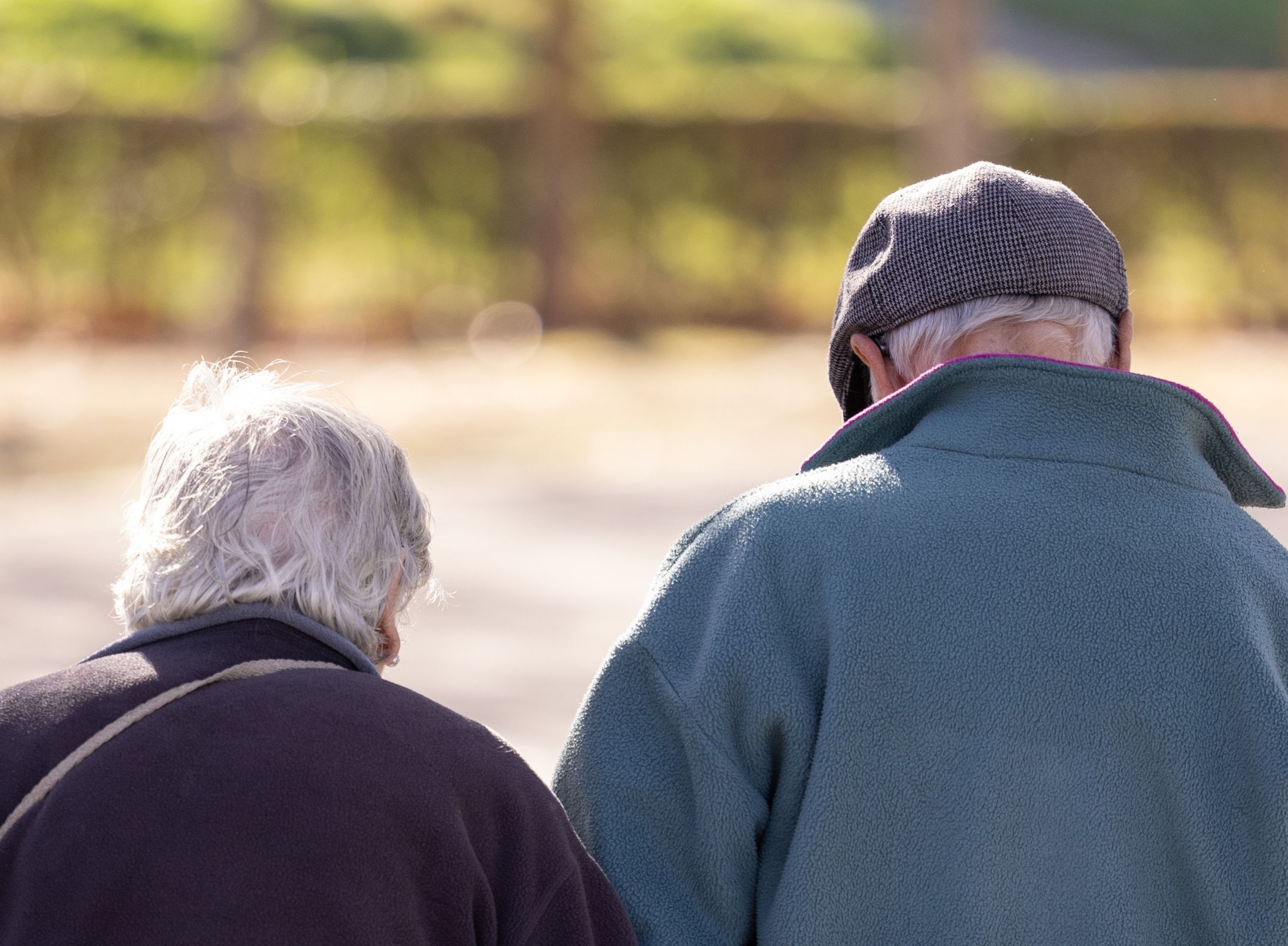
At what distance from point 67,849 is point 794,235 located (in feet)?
48.9

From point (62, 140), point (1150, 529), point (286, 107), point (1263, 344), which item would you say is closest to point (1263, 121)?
point (1263, 344)

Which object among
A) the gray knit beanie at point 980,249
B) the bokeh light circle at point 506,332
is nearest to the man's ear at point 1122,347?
the gray knit beanie at point 980,249

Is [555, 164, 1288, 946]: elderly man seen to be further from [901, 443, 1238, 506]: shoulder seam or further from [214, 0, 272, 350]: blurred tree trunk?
[214, 0, 272, 350]: blurred tree trunk

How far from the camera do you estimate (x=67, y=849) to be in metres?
1.66

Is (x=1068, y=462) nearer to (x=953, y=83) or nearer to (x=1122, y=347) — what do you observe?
(x=1122, y=347)

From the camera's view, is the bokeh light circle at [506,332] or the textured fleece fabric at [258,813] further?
the bokeh light circle at [506,332]

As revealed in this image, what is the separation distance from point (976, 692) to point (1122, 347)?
1.66 ft

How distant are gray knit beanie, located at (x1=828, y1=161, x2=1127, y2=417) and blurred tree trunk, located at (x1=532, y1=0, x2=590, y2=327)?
13.7 m

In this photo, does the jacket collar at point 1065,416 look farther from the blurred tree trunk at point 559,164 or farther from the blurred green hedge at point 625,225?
the blurred tree trunk at point 559,164

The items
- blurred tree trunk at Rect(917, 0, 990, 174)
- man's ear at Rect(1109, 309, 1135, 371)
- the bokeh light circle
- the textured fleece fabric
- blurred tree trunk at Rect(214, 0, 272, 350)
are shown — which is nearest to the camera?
the textured fleece fabric

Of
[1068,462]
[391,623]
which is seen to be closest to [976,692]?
[1068,462]

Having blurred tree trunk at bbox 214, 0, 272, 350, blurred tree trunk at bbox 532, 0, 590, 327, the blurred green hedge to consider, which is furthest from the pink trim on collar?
blurred tree trunk at bbox 532, 0, 590, 327

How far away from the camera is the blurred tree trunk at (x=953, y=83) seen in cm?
1334

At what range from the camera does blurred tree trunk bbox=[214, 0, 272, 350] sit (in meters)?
12.7
